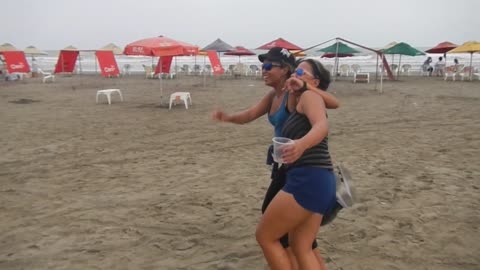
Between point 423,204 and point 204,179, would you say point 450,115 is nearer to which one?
point 423,204

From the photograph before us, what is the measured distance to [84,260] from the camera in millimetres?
3080

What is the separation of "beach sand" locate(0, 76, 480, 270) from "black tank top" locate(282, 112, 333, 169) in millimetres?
1294

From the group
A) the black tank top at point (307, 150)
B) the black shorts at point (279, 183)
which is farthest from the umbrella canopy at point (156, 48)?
the black tank top at point (307, 150)

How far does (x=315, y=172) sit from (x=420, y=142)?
5.70 m

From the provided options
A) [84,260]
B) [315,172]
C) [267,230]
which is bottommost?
[84,260]

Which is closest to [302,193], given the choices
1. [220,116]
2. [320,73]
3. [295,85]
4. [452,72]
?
[295,85]

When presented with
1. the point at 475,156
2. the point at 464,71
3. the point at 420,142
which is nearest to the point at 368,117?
the point at 420,142

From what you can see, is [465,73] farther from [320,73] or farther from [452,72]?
[320,73]

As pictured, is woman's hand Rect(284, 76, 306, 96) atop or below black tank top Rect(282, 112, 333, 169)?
atop

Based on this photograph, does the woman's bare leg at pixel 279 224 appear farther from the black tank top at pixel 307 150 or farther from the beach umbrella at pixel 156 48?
the beach umbrella at pixel 156 48

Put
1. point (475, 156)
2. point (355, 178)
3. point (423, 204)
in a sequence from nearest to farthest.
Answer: point (423, 204) < point (355, 178) < point (475, 156)

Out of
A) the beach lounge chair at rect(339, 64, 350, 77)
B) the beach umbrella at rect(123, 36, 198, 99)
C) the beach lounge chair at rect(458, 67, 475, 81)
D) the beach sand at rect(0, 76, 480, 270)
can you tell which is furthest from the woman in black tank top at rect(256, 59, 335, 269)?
the beach lounge chair at rect(339, 64, 350, 77)

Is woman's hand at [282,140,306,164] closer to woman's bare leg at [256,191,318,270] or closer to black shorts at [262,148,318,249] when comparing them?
woman's bare leg at [256,191,318,270]

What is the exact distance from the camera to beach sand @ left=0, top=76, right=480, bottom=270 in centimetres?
319
